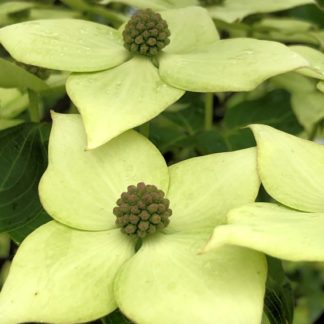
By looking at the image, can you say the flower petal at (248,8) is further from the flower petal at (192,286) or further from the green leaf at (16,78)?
the flower petal at (192,286)

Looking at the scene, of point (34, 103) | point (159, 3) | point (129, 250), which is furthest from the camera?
point (159, 3)

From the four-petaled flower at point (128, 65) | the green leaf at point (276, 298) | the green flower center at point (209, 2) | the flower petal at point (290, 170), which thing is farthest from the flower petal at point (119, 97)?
the green flower center at point (209, 2)

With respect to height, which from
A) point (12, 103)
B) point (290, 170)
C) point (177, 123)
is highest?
point (290, 170)

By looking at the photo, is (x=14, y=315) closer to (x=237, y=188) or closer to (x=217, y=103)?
(x=237, y=188)

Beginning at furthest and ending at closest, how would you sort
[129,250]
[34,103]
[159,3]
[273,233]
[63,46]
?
1. [159,3]
2. [34,103]
3. [63,46]
4. [129,250]
5. [273,233]

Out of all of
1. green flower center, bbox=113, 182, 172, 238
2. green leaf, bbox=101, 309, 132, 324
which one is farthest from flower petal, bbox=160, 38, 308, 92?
green leaf, bbox=101, 309, 132, 324

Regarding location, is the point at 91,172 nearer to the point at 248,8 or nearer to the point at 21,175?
the point at 21,175

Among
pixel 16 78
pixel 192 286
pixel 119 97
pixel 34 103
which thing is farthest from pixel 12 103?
pixel 192 286
